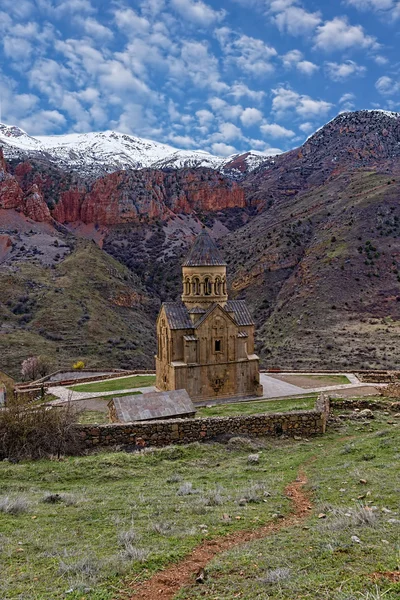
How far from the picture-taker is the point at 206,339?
2623cm

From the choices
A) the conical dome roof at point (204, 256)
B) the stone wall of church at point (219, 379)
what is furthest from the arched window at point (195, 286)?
the stone wall of church at point (219, 379)

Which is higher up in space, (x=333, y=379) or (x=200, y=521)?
(x=200, y=521)

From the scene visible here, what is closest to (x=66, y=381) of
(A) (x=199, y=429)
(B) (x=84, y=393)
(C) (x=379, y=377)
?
(B) (x=84, y=393)

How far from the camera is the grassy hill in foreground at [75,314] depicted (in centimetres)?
4519

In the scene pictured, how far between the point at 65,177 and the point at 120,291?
165 ft

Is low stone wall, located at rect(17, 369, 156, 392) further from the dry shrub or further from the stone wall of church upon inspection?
the dry shrub

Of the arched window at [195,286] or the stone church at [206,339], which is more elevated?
the arched window at [195,286]

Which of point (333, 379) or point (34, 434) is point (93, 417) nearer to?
point (34, 434)

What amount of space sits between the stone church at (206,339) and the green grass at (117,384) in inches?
136

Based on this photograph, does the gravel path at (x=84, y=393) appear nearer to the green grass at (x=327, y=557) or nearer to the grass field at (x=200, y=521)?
the grass field at (x=200, y=521)

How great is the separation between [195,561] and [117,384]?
26897 millimetres

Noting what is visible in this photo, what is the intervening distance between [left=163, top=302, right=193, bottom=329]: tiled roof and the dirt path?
19125 mm

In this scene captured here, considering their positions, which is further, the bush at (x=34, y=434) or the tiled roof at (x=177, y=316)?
the tiled roof at (x=177, y=316)

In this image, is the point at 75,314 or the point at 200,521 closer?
the point at 200,521
